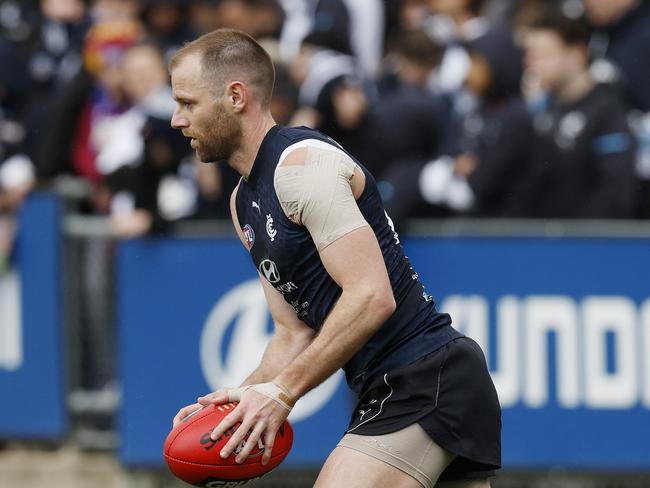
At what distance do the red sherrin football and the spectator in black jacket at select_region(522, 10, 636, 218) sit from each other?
3988 millimetres

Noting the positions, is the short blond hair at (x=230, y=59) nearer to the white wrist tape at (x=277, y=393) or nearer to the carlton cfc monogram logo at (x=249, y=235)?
the carlton cfc monogram logo at (x=249, y=235)

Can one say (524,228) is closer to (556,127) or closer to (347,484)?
(556,127)

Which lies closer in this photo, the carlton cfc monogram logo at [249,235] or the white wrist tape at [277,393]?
the white wrist tape at [277,393]

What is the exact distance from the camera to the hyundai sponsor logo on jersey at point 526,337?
801cm

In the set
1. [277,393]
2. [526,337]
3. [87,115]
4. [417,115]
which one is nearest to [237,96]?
[277,393]

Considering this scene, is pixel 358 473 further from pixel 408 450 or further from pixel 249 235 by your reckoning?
pixel 249 235

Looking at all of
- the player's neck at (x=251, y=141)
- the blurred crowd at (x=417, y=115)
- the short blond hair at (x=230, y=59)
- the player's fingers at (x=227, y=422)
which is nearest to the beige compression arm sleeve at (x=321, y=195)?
the player's neck at (x=251, y=141)

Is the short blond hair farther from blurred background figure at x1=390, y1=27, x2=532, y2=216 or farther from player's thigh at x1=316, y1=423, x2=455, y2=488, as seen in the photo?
blurred background figure at x1=390, y1=27, x2=532, y2=216

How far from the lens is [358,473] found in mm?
4645

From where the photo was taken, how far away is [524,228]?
8.16 metres

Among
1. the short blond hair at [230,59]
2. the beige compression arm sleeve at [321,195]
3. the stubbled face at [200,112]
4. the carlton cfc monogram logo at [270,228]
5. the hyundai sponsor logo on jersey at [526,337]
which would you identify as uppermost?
the short blond hair at [230,59]

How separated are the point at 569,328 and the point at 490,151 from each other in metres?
1.25

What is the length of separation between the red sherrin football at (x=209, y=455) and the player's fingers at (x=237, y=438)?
5 centimetres

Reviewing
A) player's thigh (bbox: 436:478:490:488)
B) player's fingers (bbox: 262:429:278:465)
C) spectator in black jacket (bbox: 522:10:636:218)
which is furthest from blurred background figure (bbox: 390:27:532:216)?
player's fingers (bbox: 262:429:278:465)
